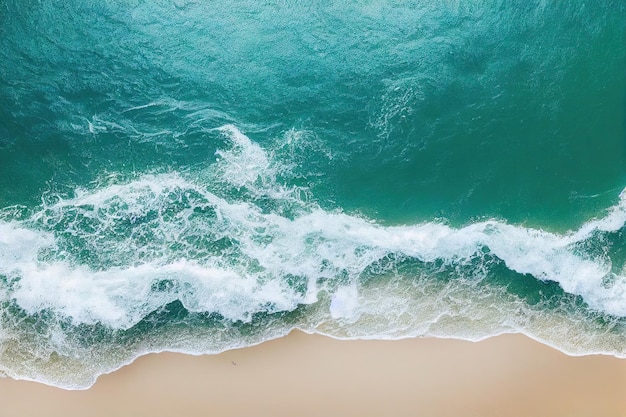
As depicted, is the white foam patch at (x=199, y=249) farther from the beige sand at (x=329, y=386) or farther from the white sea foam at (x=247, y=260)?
the beige sand at (x=329, y=386)

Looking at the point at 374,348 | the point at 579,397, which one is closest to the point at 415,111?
the point at 374,348

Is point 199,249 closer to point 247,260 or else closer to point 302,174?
point 247,260

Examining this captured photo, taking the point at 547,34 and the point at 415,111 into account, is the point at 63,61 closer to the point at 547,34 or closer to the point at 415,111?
the point at 415,111

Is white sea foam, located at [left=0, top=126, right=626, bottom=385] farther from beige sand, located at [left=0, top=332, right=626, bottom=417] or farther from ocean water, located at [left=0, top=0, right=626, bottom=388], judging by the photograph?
beige sand, located at [left=0, top=332, right=626, bottom=417]

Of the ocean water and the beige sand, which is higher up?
the ocean water

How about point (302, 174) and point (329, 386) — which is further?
point (302, 174)

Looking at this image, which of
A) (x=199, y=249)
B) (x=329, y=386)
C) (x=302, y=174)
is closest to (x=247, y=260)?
(x=199, y=249)

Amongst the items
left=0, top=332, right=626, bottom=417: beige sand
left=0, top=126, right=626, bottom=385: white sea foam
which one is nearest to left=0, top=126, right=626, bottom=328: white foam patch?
left=0, top=126, right=626, bottom=385: white sea foam
